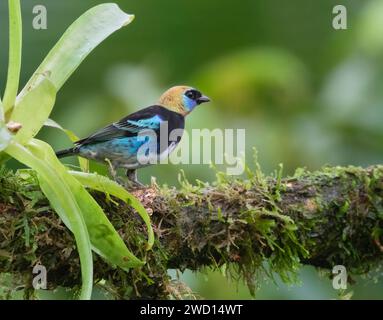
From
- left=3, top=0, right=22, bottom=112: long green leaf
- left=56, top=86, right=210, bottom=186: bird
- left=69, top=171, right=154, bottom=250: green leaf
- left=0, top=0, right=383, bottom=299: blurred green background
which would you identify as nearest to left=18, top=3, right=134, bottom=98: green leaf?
left=3, top=0, right=22, bottom=112: long green leaf

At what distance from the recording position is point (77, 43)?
3.84 metres

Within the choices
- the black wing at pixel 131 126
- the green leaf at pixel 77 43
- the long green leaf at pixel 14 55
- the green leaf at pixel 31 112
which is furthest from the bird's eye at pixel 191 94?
the green leaf at pixel 31 112

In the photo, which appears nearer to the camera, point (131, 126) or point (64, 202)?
point (64, 202)

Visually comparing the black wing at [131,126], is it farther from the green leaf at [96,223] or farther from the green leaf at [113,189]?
the green leaf at [96,223]

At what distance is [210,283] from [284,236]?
167cm

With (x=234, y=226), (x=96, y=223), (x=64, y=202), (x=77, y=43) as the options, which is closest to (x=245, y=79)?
(x=77, y=43)

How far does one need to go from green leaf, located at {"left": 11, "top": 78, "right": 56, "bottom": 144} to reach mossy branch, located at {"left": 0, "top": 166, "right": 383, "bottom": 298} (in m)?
0.21

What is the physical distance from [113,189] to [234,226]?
1.86ft

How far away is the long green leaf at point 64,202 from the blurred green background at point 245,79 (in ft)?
6.01

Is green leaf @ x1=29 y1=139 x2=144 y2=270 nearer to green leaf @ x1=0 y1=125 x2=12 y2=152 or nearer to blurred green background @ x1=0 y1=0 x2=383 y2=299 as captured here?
green leaf @ x1=0 y1=125 x2=12 y2=152

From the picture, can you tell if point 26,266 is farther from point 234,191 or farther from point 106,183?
point 234,191

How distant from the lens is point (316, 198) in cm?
378

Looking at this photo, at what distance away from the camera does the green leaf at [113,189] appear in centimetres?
348

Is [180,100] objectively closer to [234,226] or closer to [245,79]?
[245,79]
